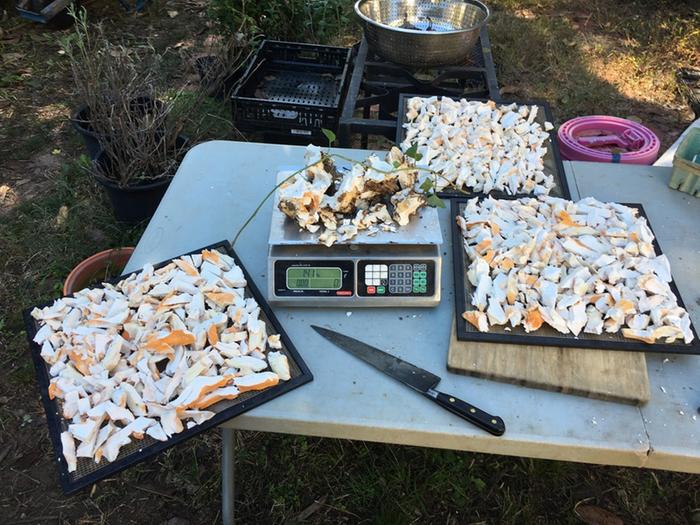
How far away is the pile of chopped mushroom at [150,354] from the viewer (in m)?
1.05

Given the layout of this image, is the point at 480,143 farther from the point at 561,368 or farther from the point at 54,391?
the point at 54,391

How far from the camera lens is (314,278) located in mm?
1304

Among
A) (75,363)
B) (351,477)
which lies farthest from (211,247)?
(351,477)

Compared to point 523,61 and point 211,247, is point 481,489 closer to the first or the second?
point 211,247

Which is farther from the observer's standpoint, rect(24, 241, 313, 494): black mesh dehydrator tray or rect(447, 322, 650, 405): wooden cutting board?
rect(447, 322, 650, 405): wooden cutting board

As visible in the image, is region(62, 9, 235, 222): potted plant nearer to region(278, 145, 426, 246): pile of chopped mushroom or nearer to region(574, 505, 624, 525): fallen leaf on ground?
region(278, 145, 426, 246): pile of chopped mushroom

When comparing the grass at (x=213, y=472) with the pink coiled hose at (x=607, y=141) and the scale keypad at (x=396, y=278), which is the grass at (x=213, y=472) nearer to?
the scale keypad at (x=396, y=278)

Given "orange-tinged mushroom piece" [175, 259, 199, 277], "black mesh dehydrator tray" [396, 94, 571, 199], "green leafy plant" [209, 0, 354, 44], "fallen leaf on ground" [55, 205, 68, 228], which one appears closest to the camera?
"orange-tinged mushroom piece" [175, 259, 199, 277]

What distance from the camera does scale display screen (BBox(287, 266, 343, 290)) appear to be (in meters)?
1.29

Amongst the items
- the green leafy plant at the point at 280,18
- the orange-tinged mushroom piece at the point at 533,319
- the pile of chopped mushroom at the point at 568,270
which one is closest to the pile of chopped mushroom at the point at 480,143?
the pile of chopped mushroom at the point at 568,270

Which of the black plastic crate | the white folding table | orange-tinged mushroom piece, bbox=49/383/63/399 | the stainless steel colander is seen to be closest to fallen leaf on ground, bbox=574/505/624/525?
the white folding table

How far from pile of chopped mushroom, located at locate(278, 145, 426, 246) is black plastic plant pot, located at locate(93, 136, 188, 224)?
154 cm

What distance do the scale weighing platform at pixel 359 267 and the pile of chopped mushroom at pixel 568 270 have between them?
0.44 feet

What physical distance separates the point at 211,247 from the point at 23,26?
4261 millimetres
